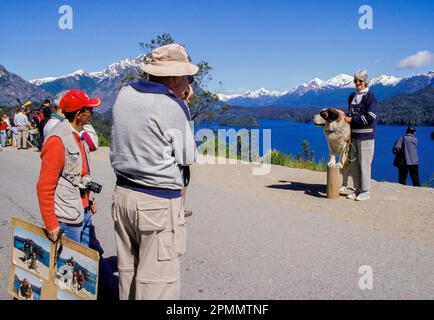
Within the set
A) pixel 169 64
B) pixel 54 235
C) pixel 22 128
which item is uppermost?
pixel 169 64

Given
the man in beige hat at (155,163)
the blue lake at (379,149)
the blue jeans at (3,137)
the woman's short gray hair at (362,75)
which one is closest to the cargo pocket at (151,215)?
the man in beige hat at (155,163)

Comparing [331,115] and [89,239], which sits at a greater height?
[331,115]

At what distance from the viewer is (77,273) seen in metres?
2.98

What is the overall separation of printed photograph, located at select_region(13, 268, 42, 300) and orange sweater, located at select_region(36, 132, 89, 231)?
476 millimetres

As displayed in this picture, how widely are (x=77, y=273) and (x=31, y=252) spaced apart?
1.77 ft

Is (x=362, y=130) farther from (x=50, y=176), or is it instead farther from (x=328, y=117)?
(x=50, y=176)

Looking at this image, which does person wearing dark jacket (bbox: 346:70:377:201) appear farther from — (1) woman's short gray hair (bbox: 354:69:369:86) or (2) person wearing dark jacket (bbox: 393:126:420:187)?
(2) person wearing dark jacket (bbox: 393:126:420:187)

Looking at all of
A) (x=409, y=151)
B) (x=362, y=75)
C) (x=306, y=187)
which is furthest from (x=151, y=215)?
(x=409, y=151)

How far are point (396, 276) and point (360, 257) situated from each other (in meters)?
0.59

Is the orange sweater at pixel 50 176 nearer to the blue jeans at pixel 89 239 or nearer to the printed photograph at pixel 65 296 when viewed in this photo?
the blue jeans at pixel 89 239

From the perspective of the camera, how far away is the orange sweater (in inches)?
124

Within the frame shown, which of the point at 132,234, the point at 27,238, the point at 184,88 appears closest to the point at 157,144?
the point at 184,88

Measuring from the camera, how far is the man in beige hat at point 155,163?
8.16 ft

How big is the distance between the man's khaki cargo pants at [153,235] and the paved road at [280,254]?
1.52 meters
